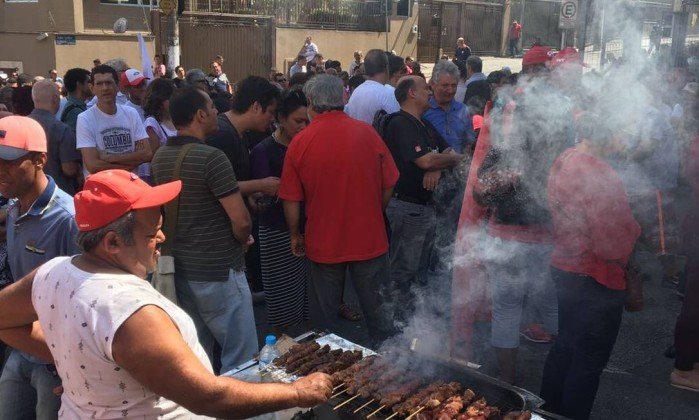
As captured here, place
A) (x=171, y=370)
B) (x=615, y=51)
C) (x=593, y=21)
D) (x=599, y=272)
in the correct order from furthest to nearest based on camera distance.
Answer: (x=593, y=21), (x=615, y=51), (x=599, y=272), (x=171, y=370)

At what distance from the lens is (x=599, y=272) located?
11.5 ft

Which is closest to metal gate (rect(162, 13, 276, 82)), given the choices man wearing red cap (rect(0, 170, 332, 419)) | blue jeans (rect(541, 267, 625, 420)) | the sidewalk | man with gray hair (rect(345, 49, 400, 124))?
the sidewalk

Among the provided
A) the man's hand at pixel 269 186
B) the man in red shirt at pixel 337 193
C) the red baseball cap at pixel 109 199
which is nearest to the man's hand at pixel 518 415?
the man in red shirt at pixel 337 193

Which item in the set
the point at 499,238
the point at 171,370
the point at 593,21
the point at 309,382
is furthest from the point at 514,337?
the point at 593,21

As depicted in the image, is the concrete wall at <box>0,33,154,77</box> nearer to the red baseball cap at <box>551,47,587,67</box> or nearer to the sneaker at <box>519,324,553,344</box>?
the red baseball cap at <box>551,47,587,67</box>

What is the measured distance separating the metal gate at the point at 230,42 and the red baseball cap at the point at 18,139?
18698 mm

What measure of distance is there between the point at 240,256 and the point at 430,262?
2.79 m

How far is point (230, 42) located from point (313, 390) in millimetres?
20345

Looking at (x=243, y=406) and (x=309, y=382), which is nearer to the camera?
(x=243, y=406)

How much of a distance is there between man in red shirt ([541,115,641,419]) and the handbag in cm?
219

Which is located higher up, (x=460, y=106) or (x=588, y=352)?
(x=460, y=106)

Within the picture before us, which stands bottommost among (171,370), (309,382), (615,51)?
(309,382)

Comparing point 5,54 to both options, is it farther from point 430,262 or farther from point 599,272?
point 599,272

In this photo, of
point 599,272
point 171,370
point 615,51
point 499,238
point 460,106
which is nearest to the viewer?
point 171,370
